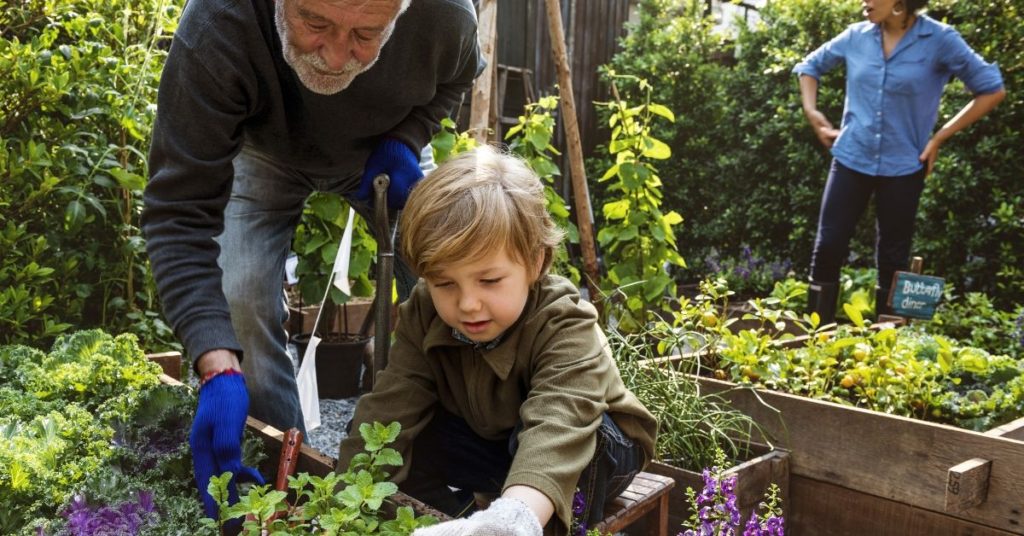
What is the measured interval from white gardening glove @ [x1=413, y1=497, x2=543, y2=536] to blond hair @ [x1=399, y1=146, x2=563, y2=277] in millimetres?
443

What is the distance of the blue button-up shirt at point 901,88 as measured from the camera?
3.72 metres

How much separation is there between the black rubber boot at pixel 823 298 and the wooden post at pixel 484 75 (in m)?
1.81

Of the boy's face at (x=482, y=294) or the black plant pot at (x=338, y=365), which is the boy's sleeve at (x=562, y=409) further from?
the black plant pot at (x=338, y=365)

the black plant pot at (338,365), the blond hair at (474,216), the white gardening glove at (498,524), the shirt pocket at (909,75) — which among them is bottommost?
the black plant pot at (338,365)

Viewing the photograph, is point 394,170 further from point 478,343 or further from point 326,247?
point 326,247

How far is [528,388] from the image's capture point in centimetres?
155

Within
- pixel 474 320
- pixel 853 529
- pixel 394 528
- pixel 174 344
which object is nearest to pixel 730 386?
pixel 853 529

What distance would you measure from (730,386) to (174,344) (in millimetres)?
1928

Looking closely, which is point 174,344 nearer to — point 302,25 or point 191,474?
point 191,474

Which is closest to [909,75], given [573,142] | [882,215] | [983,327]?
[882,215]

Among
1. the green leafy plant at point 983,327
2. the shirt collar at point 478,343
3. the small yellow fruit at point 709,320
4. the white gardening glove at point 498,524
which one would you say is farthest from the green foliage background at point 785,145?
the white gardening glove at point 498,524

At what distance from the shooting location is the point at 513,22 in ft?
23.0

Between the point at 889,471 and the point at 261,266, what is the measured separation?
1.65m

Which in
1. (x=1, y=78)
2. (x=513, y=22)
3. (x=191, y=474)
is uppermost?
(x=513, y=22)
